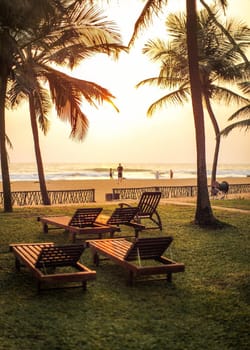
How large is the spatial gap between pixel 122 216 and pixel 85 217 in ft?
3.21

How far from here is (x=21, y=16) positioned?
1137 cm

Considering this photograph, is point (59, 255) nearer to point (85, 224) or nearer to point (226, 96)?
point (85, 224)

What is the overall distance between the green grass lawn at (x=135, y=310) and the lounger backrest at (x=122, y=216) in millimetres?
1774

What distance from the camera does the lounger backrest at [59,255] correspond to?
6680 millimetres

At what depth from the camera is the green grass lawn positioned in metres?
4.98

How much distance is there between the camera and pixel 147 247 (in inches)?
280

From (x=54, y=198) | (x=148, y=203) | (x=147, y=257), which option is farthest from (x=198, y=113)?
(x=54, y=198)

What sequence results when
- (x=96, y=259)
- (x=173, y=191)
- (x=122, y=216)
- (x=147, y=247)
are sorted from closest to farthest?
(x=147, y=247)
(x=96, y=259)
(x=122, y=216)
(x=173, y=191)

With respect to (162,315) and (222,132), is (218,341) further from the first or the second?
(222,132)

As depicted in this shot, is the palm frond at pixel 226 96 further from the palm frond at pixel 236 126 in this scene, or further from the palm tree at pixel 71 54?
the palm tree at pixel 71 54

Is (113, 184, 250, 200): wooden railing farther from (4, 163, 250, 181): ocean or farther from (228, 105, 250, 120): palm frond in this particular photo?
(4, 163, 250, 181): ocean

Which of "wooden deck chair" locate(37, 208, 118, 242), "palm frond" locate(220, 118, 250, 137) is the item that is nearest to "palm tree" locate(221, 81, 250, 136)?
"palm frond" locate(220, 118, 250, 137)

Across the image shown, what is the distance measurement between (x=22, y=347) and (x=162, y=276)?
3396mm

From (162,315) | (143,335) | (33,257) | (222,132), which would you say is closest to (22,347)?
(143,335)
